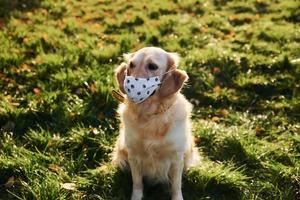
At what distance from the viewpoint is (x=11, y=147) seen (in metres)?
4.18

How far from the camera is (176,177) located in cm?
359

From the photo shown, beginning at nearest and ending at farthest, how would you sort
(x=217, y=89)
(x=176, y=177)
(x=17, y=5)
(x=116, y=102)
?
(x=176, y=177) → (x=116, y=102) → (x=217, y=89) → (x=17, y=5)

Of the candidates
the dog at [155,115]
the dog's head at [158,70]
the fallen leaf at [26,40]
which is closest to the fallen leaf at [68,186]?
the dog at [155,115]

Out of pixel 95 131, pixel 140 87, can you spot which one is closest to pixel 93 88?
pixel 95 131

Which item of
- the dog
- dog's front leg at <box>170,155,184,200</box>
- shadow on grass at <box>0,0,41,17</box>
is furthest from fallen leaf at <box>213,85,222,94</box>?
shadow on grass at <box>0,0,41,17</box>

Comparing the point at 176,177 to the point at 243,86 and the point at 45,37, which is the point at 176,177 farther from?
the point at 45,37

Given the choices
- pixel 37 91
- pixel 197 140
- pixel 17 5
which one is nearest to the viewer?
pixel 197 140

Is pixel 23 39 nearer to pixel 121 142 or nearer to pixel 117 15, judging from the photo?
pixel 117 15

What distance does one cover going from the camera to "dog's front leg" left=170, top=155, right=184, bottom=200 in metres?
3.55

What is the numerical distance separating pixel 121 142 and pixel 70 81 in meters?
1.79

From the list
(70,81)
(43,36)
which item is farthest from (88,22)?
(70,81)

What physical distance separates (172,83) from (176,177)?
79cm

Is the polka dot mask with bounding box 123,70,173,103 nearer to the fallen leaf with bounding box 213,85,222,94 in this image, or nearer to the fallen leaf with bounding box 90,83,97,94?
the fallen leaf with bounding box 90,83,97,94

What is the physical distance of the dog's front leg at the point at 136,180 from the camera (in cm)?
363
